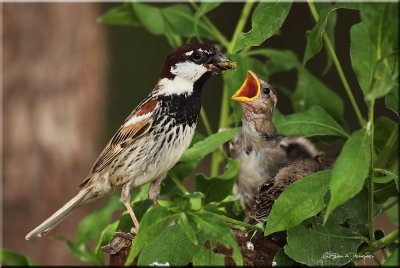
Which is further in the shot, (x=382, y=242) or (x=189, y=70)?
(x=189, y=70)

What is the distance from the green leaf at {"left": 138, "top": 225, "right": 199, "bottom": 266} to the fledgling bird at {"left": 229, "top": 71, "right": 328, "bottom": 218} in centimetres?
52

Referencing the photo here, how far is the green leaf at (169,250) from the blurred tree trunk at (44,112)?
13.2 feet

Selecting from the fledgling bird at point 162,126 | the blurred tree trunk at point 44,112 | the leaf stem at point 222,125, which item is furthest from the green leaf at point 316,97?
the blurred tree trunk at point 44,112

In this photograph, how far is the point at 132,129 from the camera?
1.68 meters

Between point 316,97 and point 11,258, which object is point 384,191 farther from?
point 11,258

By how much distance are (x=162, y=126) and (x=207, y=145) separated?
185 millimetres

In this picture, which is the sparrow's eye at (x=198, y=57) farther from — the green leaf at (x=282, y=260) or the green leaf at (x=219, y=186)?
the green leaf at (x=282, y=260)

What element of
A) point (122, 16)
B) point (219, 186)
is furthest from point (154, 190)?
point (122, 16)

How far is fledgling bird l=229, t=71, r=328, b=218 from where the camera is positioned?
6.40ft

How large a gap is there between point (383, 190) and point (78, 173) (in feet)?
14.1

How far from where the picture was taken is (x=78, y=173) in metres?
5.67

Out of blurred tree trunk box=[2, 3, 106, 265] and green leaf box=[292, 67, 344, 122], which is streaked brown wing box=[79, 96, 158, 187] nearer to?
green leaf box=[292, 67, 344, 122]

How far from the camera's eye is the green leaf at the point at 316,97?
2.03 meters

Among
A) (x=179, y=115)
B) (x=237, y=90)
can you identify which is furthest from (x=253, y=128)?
(x=179, y=115)
